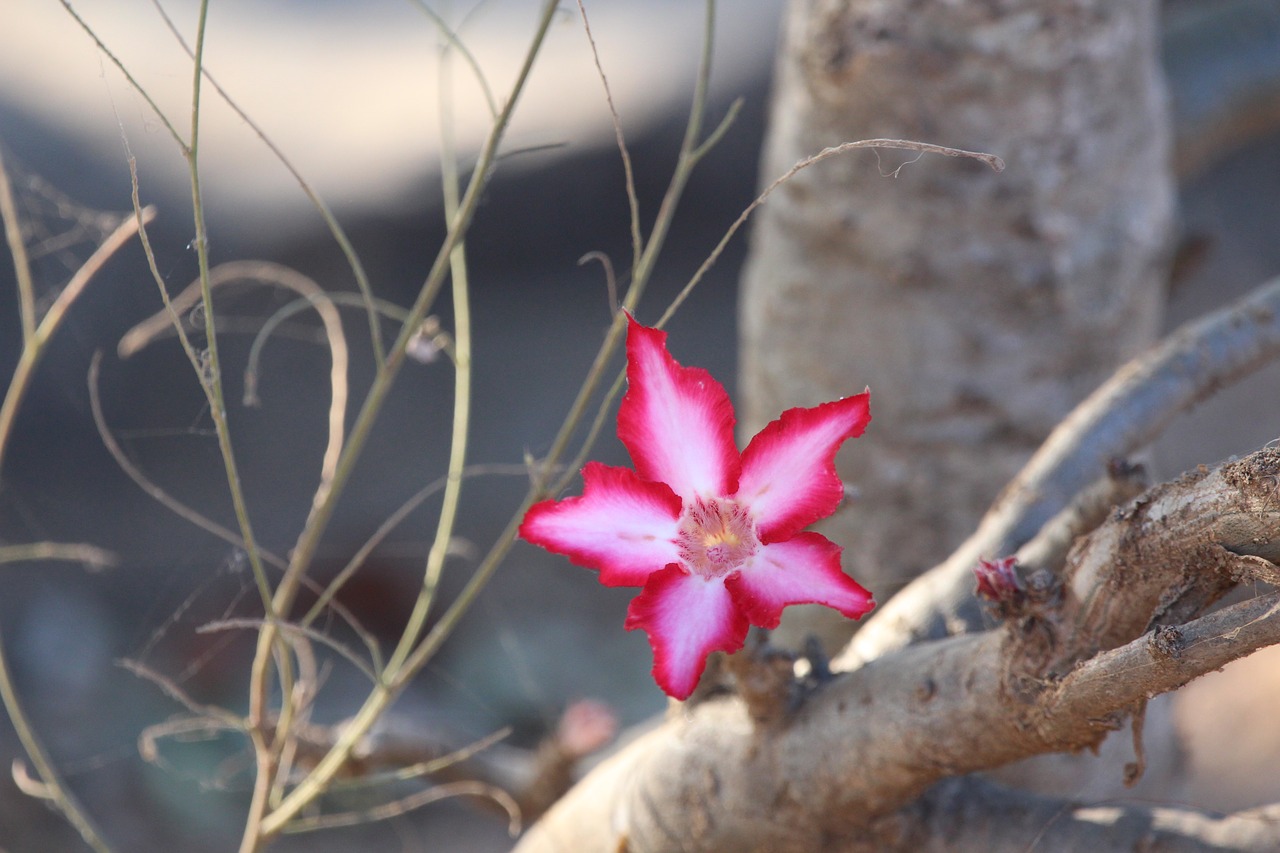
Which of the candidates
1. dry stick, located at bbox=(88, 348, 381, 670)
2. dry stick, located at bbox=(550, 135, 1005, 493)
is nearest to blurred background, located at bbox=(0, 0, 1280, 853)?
dry stick, located at bbox=(88, 348, 381, 670)

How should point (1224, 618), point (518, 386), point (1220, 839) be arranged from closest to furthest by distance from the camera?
point (1224, 618)
point (1220, 839)
point (518, 386)

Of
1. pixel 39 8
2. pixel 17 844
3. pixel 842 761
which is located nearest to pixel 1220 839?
pixel 842 761

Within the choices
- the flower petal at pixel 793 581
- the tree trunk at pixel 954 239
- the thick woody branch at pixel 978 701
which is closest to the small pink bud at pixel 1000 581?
the thick woody branch at pixel 978 701

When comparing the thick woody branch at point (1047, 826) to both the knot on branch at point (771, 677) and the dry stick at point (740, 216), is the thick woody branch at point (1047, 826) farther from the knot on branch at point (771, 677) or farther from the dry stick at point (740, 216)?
the dry stick at point (740, 216)

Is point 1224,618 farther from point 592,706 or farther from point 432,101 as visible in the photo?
point 432,101

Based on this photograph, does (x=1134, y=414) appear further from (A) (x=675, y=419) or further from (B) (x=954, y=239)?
(A) (x=675, y=419)

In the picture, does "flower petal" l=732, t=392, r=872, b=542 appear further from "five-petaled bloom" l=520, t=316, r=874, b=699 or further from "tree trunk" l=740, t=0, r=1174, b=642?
"tree trunk" l=740, t=0, r=1174, b=642

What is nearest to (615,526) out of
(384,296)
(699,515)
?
(699,515)
